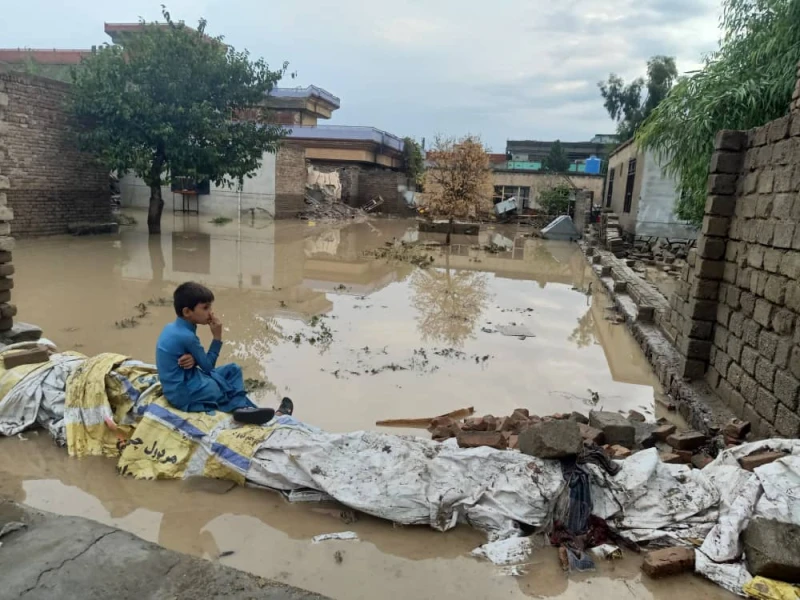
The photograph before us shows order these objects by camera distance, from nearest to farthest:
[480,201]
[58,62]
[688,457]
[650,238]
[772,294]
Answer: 1. [688,457]
2. [772,294]
3. [650,238]
4. [480,201]
5. [58,62]

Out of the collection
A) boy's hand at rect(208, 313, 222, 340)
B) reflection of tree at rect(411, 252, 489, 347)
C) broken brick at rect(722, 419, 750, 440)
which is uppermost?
boy's hand at rect(208, 313, 222, 340)

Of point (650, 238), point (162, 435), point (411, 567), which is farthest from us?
point (650, 238)

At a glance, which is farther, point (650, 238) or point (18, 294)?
point (650, 238)

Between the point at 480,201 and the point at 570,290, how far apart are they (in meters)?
8.96

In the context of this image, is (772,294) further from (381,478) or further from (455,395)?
(381,478)

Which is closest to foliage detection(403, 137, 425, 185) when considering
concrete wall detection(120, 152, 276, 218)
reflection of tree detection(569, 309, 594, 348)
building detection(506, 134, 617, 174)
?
building detection(506, 134, 617, 174)

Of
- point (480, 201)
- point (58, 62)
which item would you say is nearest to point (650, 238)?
point (480, 201)

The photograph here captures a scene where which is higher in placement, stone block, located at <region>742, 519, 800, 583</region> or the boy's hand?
the boy's hand

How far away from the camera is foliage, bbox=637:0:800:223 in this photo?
888 centimetres

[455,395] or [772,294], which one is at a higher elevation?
[772,294]

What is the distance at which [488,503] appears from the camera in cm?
336

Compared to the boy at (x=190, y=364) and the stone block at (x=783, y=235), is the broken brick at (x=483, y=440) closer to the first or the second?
the boy at (x=190, y=364)

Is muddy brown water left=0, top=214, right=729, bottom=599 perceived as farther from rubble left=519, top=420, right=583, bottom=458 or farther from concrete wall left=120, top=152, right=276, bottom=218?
concrete wall left=120, top=152, right=276, bottom=218

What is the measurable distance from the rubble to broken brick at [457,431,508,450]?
46cm
